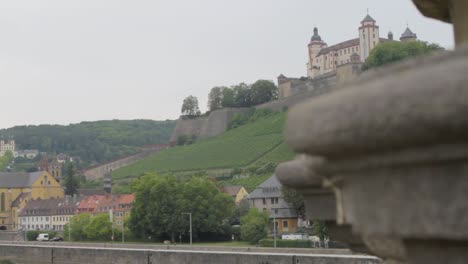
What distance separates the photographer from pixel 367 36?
402ft

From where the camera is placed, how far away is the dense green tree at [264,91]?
130 meters

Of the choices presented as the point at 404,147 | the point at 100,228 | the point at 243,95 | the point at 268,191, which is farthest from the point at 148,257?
the point at 243,95

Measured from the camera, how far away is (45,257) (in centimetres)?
4466

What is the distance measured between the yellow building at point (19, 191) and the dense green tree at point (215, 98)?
41.8 metres

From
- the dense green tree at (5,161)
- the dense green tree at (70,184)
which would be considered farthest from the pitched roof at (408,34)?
the dense green tree at (5,161)

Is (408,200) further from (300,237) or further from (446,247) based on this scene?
(300,237)

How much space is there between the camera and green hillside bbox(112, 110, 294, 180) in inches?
3900

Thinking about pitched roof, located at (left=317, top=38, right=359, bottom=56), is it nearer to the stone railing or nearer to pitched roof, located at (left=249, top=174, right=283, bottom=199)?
pitched roof, located at (left=249, top=174, right=283, bottom=199)

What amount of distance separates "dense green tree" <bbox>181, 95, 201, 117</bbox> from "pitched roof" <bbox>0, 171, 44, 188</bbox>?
4197cm

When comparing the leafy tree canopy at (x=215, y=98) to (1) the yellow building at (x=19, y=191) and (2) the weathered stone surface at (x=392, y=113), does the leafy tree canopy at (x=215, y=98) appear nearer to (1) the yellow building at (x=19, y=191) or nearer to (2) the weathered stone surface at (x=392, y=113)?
(1) the yellow building at (x=19, y=191)

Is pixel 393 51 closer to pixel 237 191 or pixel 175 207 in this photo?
pixel 237 191

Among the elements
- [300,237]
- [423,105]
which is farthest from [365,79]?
[300,237]

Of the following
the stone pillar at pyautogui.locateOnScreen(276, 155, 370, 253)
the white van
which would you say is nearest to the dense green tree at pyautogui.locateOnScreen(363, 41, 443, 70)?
the white van

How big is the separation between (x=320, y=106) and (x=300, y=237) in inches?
2005
